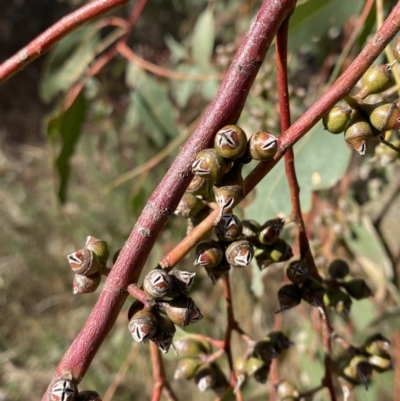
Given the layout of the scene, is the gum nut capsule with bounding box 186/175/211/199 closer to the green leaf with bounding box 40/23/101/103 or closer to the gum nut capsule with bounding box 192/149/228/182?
the gum nut capsule with bounding box 192/149/228/182

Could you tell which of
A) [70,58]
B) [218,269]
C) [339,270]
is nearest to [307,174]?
[339,270]

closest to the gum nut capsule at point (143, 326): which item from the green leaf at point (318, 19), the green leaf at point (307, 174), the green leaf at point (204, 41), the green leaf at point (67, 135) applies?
the green leaf at point (307, 174)

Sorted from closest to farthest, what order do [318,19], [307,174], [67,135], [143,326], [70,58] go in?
[143,326] < [307,174] < [318,19] < [67,135] < [70,58]

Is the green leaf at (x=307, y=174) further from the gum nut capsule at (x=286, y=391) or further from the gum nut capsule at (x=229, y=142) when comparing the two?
the gum nut capsule at (x=229, y=142)

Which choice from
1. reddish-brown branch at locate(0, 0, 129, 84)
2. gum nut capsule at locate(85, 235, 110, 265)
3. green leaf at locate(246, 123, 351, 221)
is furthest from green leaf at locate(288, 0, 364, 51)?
gum nut capsule at locate(85, 235, 110, 265)

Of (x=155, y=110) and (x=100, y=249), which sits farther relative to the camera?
(x=155, y=110)

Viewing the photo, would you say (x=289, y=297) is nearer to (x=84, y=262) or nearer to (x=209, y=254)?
(x=209, y=254)
